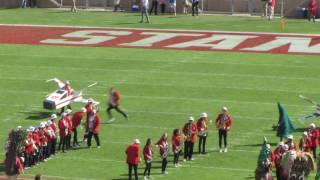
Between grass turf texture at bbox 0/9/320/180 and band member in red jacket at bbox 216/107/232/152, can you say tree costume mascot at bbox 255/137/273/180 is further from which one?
band member in red jacket at bbox 216/107/232/152

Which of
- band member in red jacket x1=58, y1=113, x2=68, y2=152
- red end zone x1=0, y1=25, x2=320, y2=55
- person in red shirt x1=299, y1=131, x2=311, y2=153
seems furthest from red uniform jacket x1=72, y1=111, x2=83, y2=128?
red end zone x1=0, y1=25, x2=320, y2=55

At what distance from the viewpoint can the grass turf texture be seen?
77.3ft

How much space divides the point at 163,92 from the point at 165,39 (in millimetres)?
8660

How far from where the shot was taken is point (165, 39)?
39219 millimetres

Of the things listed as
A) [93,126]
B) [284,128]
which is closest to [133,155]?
[93,126]

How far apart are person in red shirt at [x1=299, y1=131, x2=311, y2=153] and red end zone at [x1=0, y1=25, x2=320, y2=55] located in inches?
543

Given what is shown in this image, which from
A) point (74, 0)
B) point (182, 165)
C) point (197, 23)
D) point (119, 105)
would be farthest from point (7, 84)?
point (74, 0)

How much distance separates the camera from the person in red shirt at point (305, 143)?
22500 millimetres

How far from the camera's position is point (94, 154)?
2434 cm

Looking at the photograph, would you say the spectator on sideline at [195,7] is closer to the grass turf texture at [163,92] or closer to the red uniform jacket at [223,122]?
the grass turf texture at [163,92]

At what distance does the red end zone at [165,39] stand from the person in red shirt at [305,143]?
543 inches

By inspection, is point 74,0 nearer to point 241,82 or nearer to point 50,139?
point 241,82

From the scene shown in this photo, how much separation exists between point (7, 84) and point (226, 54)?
28.4 ft

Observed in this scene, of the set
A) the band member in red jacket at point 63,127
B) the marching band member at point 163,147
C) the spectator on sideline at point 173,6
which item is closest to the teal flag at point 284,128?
the marching band member at point 163,147
